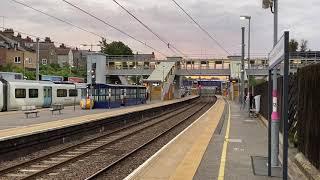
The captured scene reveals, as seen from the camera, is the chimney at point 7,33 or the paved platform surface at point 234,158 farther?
the chimney at point 7,33

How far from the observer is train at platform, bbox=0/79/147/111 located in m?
42.3

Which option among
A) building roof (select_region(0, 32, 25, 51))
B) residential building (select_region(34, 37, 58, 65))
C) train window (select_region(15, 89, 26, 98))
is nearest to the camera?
train window (select_region(15, 89, 26, 98))

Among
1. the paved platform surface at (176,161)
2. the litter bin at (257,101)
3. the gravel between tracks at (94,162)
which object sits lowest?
the gravel between tracks at (94,162)

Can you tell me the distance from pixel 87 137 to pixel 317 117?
15419 mm

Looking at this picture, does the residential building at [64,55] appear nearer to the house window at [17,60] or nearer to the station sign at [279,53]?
the house window at [17,60]

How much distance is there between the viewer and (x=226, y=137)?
22469 mm

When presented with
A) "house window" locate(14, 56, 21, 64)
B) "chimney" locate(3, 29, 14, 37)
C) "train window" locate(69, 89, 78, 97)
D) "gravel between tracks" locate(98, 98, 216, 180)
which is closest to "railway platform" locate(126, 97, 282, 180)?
"gravel between tracks" locate(98, 98, 216, 180)

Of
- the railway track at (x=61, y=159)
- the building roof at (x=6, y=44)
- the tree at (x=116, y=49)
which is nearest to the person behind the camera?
the railway track at (x=61, y=159)

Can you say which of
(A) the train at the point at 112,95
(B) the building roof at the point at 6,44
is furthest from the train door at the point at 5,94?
(B) the building roof at the point at 6,44

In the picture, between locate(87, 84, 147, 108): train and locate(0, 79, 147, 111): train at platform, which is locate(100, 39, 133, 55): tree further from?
locate(87, 84, 147, 108): train

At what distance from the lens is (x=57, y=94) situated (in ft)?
176

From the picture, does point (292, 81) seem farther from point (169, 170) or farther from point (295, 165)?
point (169, 170)

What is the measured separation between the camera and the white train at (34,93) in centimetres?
4181

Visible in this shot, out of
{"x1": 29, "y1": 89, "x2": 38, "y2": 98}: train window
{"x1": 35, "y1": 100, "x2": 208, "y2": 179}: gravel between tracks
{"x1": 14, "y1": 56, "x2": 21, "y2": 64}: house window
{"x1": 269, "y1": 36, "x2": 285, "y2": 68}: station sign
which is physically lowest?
{"x1": 35, "y1": 100, "x2": 208, "y2": 179}: gravel between tracks
